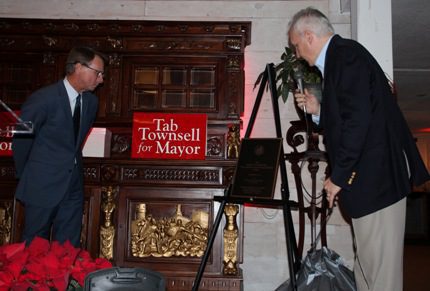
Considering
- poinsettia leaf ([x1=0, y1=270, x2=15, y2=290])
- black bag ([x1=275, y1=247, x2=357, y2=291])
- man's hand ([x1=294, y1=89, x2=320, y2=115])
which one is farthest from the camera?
black bag ([x1=275, y1=247, x2=357, y2=291])

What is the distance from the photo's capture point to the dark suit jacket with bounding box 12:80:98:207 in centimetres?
238

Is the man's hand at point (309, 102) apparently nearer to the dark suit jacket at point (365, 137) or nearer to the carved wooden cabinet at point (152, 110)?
the dark suit jacket at point (365, 137)

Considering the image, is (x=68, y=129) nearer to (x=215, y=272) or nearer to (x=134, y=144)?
(x=134, y=144)

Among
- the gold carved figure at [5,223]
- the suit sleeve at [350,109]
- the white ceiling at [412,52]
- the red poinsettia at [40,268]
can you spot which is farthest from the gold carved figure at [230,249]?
the white ceiling at [412,52]

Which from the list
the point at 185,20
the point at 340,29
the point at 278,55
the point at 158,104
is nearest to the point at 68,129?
the point at 158,104

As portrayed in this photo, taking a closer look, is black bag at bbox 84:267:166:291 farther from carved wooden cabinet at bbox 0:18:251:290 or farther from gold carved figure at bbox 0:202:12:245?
gold carved figure at bbox 0:202:12:245

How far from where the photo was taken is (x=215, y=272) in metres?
2.98

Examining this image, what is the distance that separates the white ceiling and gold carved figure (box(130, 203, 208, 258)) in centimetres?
249

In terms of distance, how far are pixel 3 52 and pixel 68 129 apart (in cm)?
154

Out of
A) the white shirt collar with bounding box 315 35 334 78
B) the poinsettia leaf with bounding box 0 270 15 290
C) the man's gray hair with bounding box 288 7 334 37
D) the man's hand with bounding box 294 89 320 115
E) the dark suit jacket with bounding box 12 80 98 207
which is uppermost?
the man's gray hair with bounding box 288 7 334 37

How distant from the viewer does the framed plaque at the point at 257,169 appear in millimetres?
2455

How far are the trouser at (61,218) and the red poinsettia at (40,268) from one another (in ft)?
3.86

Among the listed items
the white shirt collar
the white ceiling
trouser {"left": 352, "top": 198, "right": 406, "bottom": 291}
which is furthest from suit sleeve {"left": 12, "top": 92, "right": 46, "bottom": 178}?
the white ceiling

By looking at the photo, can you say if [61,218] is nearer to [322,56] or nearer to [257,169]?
[257,169]
